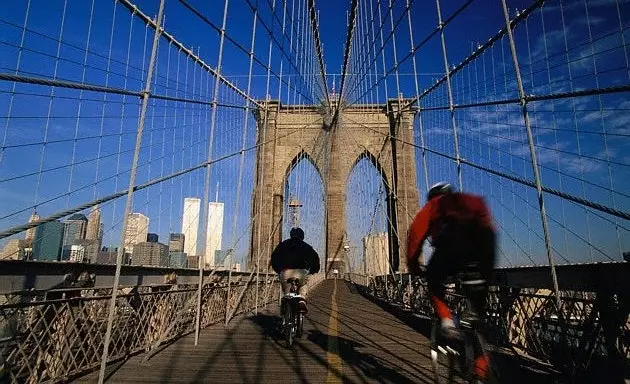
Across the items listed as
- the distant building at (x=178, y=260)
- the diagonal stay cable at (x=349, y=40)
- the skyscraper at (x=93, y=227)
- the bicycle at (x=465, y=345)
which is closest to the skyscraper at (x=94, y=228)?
the skyscraper at (x=93, y=227)

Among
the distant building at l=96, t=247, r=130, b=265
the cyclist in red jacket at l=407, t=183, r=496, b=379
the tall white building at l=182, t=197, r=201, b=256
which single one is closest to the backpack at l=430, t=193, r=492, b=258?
the cyclist in red jacket at l=407, t=183, r=496, b=379

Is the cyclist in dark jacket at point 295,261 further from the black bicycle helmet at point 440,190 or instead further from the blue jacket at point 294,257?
the black bicycle helmet at point 440,190

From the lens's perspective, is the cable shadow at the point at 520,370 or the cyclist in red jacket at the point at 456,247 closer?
the cyclist in red jacket at the point at 456,247

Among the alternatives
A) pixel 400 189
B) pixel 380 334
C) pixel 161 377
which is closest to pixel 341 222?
pixel 400 189

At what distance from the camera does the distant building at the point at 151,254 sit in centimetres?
896

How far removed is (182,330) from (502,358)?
3631 millimetres

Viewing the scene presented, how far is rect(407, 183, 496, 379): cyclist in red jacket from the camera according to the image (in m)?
1.98

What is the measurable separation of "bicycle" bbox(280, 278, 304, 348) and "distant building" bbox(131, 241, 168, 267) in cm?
551

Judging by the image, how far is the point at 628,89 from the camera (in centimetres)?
228

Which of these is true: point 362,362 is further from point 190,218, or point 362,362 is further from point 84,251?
point 84,251

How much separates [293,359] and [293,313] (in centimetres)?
82

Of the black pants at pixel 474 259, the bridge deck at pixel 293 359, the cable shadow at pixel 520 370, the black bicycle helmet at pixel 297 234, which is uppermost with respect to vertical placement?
the black bicycle helmet at pixel 297 234

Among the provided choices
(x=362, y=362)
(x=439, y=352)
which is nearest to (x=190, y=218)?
(x=362, y=362)

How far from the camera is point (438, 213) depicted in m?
2.10
